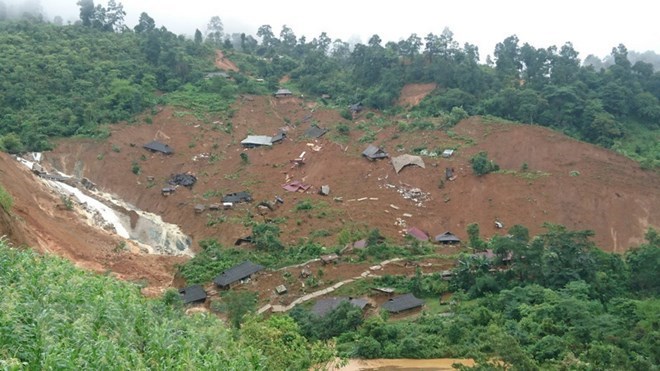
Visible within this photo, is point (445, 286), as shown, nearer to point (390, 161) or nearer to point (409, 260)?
point (409, 260)

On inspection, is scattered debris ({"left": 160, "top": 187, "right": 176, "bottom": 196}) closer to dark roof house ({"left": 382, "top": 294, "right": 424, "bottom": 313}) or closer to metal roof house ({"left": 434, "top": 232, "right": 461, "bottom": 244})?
metal roof house ({"left": 434, "top": 232, "right": 461, "bottom": 244})

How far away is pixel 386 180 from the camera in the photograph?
39812mm

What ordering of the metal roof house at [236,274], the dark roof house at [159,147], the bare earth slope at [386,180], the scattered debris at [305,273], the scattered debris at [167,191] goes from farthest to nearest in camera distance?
the dark roof house at [159,147] < the scattered debris at [167,191] < the bare earth slope at [386,180] < the scattered debris at [305,273] < the metal roof house at [236,274]

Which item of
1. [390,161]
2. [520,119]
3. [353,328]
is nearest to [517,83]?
[520,119]

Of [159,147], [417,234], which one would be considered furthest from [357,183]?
[159,147]

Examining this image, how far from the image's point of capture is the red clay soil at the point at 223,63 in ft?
198

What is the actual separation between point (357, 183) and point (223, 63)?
2826cm

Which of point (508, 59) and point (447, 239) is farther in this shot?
point (508, 59)

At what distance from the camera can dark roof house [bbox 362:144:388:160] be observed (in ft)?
137

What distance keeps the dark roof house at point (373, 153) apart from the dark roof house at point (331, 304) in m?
15.8

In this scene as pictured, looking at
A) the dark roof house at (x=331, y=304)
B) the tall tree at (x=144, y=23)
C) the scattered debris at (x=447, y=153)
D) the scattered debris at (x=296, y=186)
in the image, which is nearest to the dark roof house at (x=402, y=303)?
the dark roof house at (x=331, y=304)

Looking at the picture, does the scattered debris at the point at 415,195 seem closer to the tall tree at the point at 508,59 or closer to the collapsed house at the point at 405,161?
the collapsed house at the point at 405,161

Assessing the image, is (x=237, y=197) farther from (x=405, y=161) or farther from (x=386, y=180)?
(x=405, y=161)

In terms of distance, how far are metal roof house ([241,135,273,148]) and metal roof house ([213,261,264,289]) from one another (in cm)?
1722
